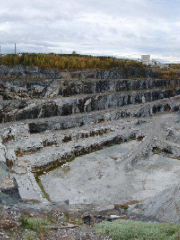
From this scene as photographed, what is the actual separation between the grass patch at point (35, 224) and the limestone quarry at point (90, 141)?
15.8 feet

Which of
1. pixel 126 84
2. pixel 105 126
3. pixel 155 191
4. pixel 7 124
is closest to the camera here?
pixel 155 191

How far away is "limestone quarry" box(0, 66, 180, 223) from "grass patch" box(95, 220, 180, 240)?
13.4ft

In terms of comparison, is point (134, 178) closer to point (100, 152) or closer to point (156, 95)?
point (100, 152)

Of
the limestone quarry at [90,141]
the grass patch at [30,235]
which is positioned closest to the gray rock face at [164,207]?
the limestone quarry at [90,141]

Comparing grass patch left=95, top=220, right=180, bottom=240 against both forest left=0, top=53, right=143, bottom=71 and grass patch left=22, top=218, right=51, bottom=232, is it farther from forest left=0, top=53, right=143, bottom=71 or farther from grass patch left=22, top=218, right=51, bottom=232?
forest left=0, top=53, right=143, bottom=71

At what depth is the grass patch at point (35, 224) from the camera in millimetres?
12242

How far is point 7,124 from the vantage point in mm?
40188

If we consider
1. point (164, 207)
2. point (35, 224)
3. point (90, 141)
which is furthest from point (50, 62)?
point (35, 224)

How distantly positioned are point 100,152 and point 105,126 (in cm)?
757

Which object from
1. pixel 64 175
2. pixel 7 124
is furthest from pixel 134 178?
pixel 7 124

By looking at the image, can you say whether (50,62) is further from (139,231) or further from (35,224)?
(139,231)

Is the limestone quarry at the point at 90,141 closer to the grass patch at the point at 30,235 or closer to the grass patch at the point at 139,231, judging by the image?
the grass patch at the point at 139,231

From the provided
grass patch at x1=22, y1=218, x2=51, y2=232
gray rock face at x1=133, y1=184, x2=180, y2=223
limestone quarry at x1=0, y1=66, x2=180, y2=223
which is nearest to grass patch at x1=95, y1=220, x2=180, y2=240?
grass patch at x1=22, y1=218, x2=51, y2=232

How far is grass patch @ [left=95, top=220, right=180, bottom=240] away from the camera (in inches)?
469
